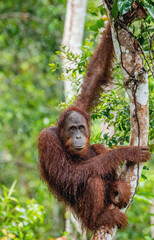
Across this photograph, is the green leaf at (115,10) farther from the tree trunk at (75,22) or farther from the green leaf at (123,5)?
the tree trunk at (75,22)

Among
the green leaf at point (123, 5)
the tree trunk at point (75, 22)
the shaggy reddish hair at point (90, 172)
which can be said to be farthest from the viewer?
the tree trunk at point (75, 22)

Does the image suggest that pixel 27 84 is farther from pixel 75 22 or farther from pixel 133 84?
pixel 133 84

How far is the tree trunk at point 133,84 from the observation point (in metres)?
3.31

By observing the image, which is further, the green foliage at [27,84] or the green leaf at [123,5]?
the green foliage at [27,84]

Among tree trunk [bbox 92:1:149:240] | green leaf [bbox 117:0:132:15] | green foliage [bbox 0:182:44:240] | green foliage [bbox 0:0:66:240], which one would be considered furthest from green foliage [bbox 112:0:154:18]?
green foliage [bbox 0:0:66:240]

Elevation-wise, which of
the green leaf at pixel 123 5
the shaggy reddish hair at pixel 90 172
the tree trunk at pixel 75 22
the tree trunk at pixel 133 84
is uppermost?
the tree trunk at pixel 75 22

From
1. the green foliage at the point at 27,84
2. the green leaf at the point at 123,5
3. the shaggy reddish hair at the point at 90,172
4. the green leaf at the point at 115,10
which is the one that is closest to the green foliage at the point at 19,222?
the shaggy reddish hair at the point at 90,172

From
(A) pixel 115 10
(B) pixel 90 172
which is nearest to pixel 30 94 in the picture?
(B) pixel 90 172

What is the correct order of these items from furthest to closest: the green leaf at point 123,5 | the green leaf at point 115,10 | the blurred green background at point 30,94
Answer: the blurred green background at point 30,94
the green leaf at point 115,10
the green leaf at point 123,5

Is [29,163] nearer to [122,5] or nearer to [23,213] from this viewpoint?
[23,213]

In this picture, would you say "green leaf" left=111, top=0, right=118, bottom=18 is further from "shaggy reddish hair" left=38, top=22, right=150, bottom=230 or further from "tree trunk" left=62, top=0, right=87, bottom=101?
"tree trunk" left=62, top=0, right=87, bottom=101

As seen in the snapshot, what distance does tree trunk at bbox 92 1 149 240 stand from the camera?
3312 mm

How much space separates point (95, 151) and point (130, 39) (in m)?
1.70

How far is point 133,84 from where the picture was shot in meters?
3.34
